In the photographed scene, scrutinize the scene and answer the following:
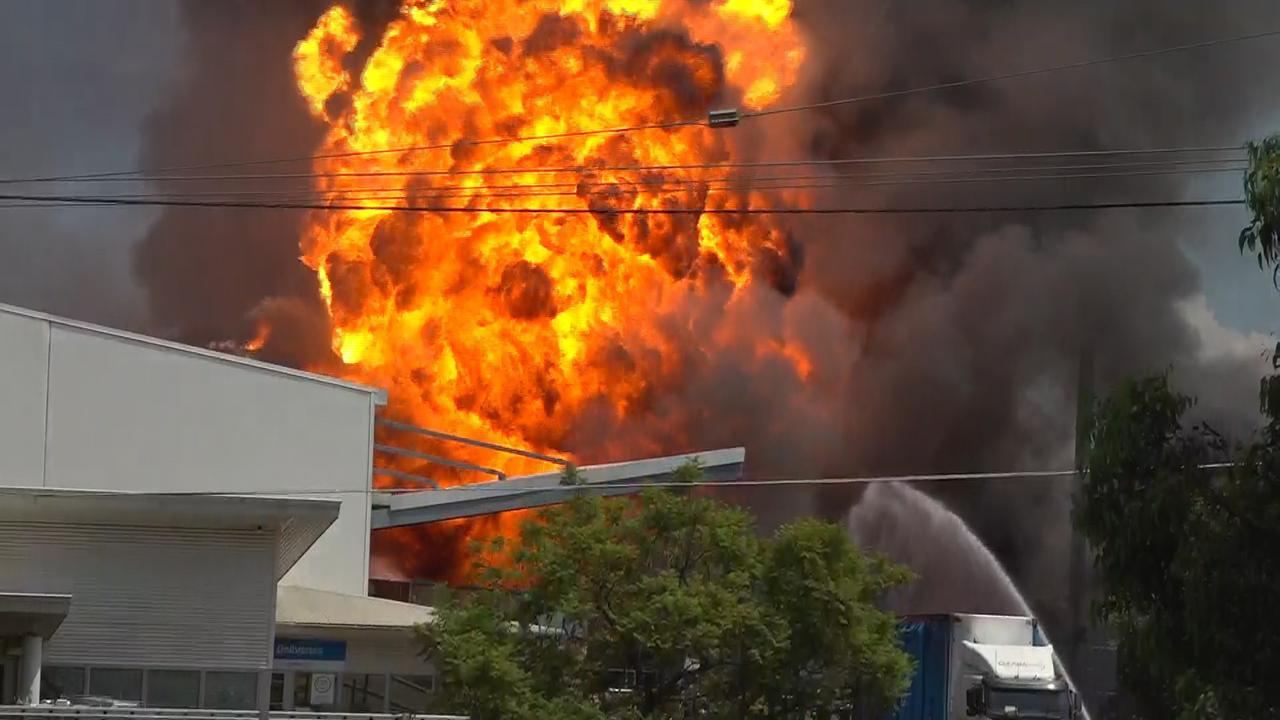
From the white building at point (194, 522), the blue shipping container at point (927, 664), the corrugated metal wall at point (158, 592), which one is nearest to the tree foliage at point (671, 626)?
the white building at point (194, 522)

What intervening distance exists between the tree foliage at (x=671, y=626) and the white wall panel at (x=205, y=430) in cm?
1354

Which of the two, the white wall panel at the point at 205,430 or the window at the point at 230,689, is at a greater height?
the white wall panel at the point at 205,430

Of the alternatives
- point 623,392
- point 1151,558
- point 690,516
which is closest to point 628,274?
point 623,392

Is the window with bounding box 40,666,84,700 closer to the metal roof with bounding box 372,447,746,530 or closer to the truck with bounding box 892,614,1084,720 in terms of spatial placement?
the truck with bounding box 892,614,1084,720

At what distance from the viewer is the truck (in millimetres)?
39344

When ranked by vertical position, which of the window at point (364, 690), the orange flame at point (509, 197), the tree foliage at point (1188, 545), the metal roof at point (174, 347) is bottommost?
the window at point (364, 690)

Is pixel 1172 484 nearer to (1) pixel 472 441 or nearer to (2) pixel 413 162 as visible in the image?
(1) pixel 472 441

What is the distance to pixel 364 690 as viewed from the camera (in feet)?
140

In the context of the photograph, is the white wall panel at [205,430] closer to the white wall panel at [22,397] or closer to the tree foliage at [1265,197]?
the white wall panel at [22,397]

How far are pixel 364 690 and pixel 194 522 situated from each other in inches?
479

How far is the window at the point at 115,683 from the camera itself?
3156 cm

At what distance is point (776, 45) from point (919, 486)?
20.0 meters

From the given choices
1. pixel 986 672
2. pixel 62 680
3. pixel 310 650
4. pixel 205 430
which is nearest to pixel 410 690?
pixel 310 650

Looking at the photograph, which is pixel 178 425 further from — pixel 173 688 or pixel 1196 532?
pixel 1196 532
